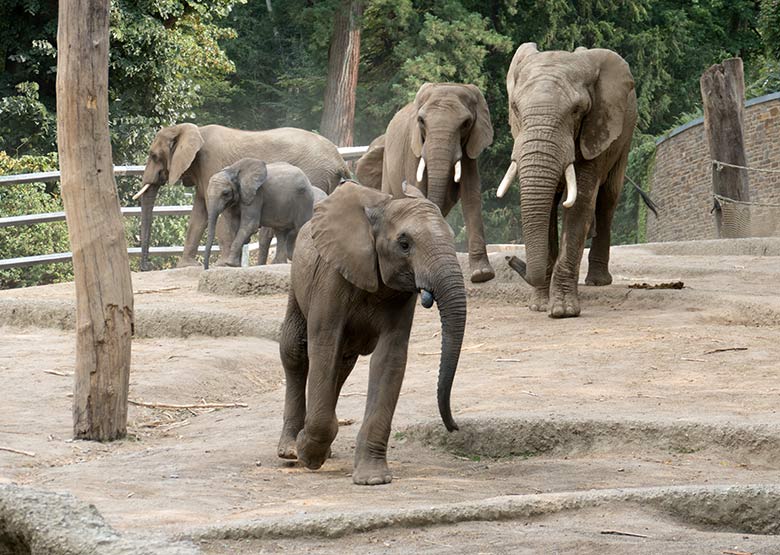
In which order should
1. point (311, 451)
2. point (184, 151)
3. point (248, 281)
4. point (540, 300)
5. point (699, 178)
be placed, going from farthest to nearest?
point (699, 178), point (184, 151), point (248, 281), point (540, 300), point (311, 451)

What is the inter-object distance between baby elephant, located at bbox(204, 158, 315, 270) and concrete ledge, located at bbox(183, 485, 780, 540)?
11.3m

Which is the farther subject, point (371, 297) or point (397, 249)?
point (371, 297)

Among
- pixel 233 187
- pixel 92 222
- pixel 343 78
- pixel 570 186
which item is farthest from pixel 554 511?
pixel 343 78

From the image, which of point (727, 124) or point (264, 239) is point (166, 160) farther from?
point (727, 124)

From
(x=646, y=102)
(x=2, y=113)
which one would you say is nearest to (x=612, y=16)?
(x=646, y=102)

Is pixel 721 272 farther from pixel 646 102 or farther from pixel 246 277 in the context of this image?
pixel 646 102

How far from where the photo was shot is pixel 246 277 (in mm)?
14523

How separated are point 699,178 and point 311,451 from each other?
20.3 m

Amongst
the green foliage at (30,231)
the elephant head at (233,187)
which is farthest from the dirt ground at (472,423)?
the green foliage at (30,231)

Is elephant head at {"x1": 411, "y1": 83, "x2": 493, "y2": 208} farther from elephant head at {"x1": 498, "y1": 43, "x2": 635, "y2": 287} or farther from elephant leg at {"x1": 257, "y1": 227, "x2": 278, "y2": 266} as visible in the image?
elephant leg at {"x1": 257, "y1": 227, "x2": 278, "y2": 266}

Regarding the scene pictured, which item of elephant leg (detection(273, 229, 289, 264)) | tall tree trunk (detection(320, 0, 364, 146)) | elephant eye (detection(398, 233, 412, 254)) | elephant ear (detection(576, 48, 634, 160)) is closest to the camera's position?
elephant eye (detection(398, 233, 412, 254))

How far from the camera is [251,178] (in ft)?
55.2

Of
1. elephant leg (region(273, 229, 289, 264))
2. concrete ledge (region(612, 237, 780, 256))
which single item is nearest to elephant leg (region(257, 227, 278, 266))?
elephant leg (region(273, 229, 289, 264))

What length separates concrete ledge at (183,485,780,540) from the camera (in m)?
5.29
